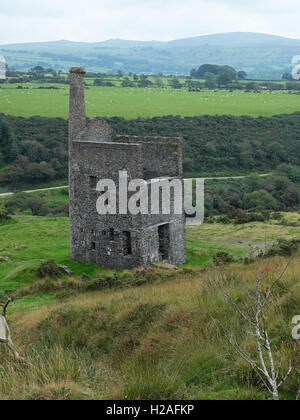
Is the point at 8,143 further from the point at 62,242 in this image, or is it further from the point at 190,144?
the point at 62,242

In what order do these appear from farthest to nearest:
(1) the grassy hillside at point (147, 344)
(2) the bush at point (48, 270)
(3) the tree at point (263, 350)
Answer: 1. (2) the bush at point (48, 270)
2. (1) the grassy hillside at point (147, 344)
3. (3) the tree at point (263, 350)

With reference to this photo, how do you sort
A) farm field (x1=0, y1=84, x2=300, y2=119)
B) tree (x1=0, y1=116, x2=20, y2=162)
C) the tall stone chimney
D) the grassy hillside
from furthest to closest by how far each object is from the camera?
1. farm field (x1=0, y1=84, x2=300, y2=119)
2. tree (x1=0, y1=116, x2=20, y2=162)
3. the tall stone chimney
4. the grassy hillside

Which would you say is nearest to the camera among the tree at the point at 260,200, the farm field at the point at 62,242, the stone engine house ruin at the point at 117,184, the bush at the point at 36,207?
the stone engine house ruin at the point at 117,184

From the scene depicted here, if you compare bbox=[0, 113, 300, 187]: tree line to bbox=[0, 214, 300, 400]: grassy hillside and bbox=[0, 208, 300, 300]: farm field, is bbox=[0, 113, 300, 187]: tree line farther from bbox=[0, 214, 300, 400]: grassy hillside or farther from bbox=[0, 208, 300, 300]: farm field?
bbox=[0, 214, 300, 400]: grassy hillside

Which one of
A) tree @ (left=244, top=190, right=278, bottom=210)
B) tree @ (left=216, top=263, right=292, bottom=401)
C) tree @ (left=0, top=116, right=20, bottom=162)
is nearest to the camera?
tree @ (left=216, top=263, right=292, bottom=401)

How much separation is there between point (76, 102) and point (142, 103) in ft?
252

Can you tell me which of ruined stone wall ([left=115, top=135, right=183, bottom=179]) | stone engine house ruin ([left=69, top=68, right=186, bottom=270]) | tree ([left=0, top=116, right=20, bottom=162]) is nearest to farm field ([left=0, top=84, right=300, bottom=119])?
tree ([left=0, top=116, right=20, bottom=162])

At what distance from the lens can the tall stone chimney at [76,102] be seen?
21375 mm

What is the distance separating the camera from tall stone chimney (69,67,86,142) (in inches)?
842

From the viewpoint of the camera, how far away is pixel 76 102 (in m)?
21.4

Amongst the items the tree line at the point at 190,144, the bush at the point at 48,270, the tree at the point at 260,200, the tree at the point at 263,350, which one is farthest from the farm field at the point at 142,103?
the tree at the point at 263,350

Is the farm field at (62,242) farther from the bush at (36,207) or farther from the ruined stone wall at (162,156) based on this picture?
the bush at (36,207)

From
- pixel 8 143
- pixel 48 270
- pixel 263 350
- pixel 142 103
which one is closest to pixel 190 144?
pixel 8 143

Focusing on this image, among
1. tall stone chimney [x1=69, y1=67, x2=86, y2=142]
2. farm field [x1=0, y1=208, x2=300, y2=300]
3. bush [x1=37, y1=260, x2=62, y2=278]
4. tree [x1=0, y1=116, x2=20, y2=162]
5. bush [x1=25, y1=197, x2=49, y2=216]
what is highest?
tall stone chimney [x1=69, y1=67, x2=86, y2=142]
